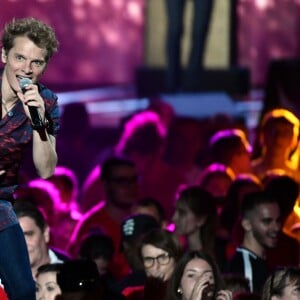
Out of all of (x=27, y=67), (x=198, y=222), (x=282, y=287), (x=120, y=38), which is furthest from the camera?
(x=120, y=38)

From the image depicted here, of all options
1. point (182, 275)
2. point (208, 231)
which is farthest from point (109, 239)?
point (182, 275)

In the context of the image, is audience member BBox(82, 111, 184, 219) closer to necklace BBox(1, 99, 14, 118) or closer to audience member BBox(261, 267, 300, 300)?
audience member BBox(261, 267, 300, 300)

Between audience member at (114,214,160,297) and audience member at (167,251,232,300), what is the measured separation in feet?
1.67

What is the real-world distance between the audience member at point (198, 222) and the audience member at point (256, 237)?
0.75 feet

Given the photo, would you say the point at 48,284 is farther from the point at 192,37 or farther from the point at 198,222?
the point at 192,37

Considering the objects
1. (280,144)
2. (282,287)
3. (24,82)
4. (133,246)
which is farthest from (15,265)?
(280,144)

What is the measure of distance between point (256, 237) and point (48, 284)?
1.44 m

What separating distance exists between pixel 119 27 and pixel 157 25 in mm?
1111

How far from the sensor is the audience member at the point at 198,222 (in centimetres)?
846

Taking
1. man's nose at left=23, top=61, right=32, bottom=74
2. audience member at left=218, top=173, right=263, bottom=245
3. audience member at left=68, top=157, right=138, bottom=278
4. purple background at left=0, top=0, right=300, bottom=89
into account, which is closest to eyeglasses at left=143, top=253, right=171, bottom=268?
audience member at left=68, top=157, right=138, bottom=278

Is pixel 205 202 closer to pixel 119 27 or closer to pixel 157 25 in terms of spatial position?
pixel 157 25

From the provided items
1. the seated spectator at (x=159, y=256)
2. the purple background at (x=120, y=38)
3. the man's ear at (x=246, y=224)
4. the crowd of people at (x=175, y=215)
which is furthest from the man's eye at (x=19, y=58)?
the purple background at (x=120, y=38)

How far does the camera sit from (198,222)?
8.48 m

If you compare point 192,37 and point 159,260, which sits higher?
point 192,37
